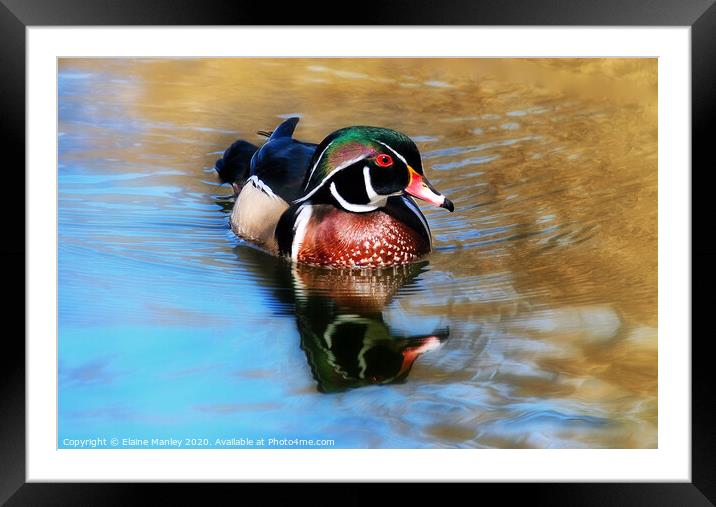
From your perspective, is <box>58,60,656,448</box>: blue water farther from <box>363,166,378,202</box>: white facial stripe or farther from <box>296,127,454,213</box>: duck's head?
<box>363,166,378,202</box>: white facial stripe

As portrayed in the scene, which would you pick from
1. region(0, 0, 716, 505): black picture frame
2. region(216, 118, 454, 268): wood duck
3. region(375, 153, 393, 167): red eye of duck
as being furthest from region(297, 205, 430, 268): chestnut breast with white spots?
region(0, 0, 716, 505): black picture frame

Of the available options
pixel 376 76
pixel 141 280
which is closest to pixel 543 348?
pixel 376 76

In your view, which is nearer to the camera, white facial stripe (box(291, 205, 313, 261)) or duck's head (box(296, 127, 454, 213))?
duck's head (box(296, 127, 454, 213))

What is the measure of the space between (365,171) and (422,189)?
15.3 inches

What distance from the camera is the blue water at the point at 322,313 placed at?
4.25 meters

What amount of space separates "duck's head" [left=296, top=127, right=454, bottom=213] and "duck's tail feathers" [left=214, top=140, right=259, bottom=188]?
34cm

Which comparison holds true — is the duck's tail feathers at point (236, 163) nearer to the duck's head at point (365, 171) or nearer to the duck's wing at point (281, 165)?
the duck's wing at point (281, 165)

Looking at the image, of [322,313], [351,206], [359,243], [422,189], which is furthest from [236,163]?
[322,313]

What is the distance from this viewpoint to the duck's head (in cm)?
517
